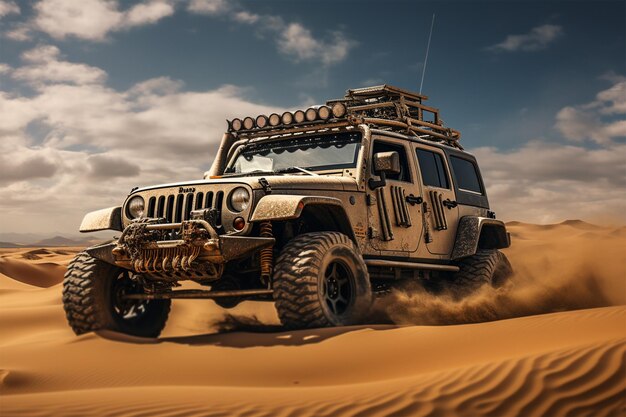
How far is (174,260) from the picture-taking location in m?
6.05

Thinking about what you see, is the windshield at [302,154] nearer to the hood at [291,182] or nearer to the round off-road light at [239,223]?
the hood at [291,182]

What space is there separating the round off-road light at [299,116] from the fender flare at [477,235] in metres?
2.74

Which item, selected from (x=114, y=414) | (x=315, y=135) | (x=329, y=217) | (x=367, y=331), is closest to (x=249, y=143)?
(x=315, y=135)

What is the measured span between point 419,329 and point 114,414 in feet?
9.76

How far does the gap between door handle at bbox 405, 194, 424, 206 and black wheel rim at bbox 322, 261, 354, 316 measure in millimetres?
1747

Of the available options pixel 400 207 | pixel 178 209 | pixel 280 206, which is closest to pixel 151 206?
pixel 178 209

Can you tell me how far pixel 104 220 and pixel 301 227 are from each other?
198cm

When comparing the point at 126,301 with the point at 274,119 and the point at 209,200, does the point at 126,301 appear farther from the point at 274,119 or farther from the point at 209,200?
the point at 274,119

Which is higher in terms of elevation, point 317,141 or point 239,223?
point 317,141

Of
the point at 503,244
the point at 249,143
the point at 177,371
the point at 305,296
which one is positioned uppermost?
the point at 249,143

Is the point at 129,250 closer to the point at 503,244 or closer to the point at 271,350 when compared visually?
the point at 271,350

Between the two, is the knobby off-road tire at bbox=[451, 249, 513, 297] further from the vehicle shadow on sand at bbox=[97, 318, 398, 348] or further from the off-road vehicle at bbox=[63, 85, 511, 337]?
the vehicle shadow on sand at bbox=[97, 318, 398, 348]

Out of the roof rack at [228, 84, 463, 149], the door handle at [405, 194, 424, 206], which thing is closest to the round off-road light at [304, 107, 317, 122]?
the roof rack at [228, 84, 463, 149]

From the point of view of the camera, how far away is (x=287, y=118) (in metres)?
7.96
